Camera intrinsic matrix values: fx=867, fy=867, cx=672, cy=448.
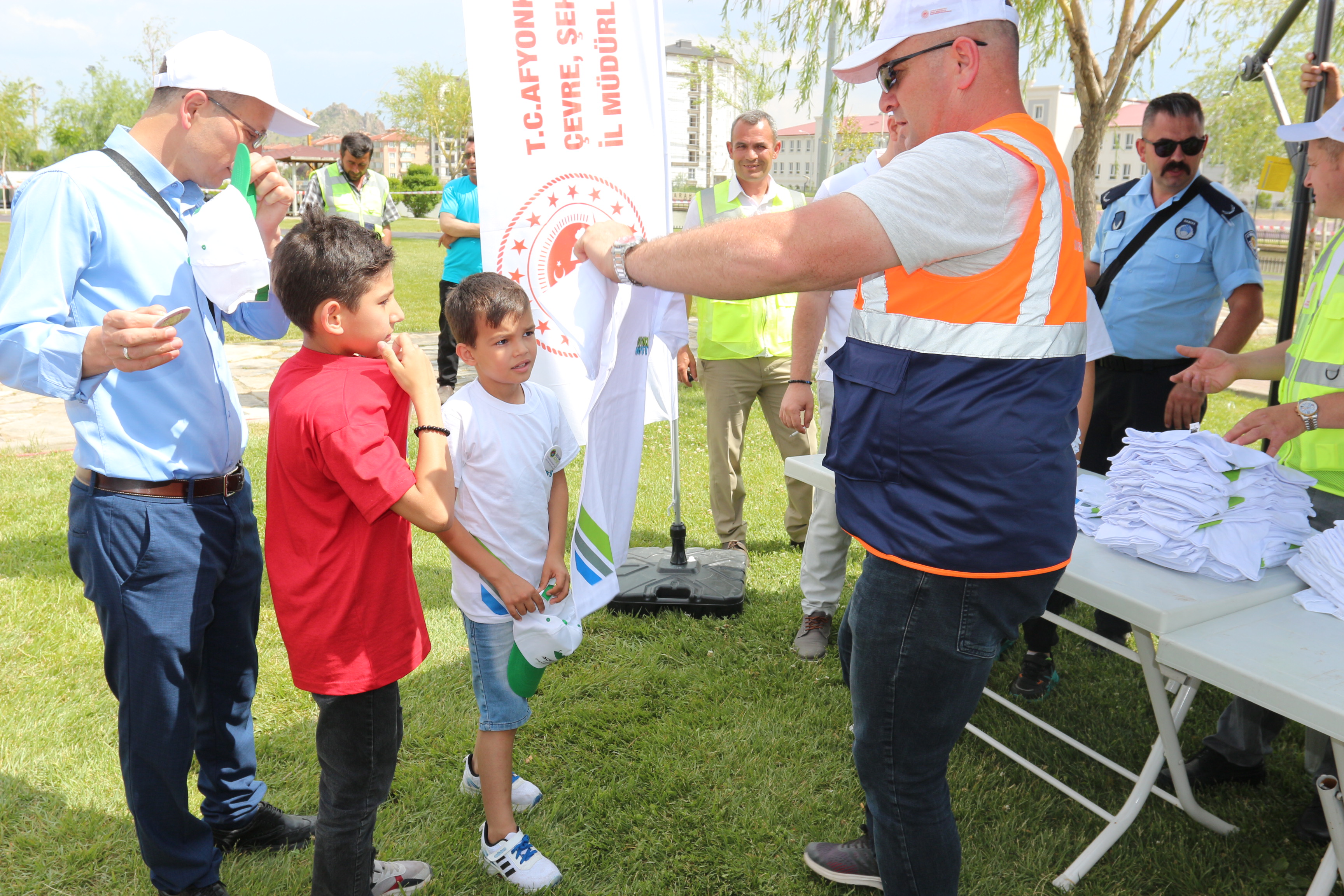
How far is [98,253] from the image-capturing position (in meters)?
1.95

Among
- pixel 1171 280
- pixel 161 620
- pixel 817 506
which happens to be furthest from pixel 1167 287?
pixel 161 620

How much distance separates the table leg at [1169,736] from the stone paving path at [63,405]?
4.14m

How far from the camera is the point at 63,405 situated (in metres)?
8.02

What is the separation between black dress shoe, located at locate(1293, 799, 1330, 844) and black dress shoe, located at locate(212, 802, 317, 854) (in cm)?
302

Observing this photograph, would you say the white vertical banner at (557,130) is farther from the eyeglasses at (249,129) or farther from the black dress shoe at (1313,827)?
the black dress shoe at (1313,827)

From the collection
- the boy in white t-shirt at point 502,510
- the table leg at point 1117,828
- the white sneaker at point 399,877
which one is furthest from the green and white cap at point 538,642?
the table leg at point 1117,828

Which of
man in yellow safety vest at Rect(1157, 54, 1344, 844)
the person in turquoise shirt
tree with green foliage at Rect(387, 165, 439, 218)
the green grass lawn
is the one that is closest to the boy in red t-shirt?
the green grass lawn

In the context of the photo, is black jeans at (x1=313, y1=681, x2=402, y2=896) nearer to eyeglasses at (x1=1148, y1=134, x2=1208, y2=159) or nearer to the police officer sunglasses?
the police officer sunglasses

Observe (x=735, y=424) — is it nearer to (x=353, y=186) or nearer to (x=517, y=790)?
(x=517, y=790)

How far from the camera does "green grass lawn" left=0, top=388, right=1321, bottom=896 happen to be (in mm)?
2529

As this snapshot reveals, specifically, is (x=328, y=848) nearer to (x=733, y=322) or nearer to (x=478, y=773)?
(x=478, y=773)

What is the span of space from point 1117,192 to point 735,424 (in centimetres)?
220

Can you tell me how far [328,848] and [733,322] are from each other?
3.28 m

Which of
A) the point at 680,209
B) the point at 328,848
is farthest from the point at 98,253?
the point at 680,209
